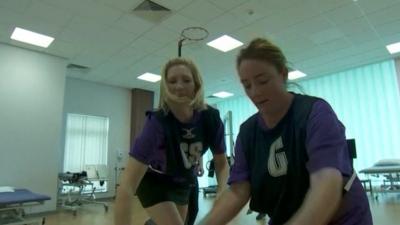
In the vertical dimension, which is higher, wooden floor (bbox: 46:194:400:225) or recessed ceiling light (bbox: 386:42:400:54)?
recessed ceiling light (bbox: 386:42:400:54)

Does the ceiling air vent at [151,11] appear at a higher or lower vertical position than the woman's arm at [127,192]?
higher

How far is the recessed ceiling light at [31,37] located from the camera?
4824 mm

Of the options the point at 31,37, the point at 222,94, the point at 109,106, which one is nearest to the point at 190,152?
the point at 31,37

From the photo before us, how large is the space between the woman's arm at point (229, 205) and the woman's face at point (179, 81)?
575 mm

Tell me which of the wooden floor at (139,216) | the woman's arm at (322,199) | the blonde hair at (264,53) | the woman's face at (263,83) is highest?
the blonde hair at (264,53)

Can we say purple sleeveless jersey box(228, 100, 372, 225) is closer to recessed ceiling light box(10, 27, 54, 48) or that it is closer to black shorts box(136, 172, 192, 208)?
black shorts box(136, 172, 192, 208)

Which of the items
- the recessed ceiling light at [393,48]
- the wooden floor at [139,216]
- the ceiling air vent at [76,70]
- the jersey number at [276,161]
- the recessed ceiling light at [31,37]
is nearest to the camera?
the jersey number at [276,161]

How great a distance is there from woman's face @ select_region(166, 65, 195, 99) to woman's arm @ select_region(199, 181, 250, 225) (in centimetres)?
57

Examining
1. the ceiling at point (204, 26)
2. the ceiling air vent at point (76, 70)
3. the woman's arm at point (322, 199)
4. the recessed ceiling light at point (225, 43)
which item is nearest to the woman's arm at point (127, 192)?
the woman's arm at point (322, 199)

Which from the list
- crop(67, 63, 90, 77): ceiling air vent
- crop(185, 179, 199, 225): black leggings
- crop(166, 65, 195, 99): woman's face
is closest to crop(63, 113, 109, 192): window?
crop(67, 63, 90, 77): ceiling air vent

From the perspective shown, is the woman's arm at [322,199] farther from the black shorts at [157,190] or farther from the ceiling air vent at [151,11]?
the ceiling air vent at [151,11]

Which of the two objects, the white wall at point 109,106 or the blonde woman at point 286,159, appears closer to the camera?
the blonde woman at point 286,159

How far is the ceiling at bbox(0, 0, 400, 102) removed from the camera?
4098mm

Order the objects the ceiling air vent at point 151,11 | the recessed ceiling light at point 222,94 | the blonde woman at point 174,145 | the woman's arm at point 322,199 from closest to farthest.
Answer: the woman's arm at point 322,199 → the blonde woman at point 174,145 → the ceiling air vent at point 151,11 → the recessed ceiling light at point 222,94
